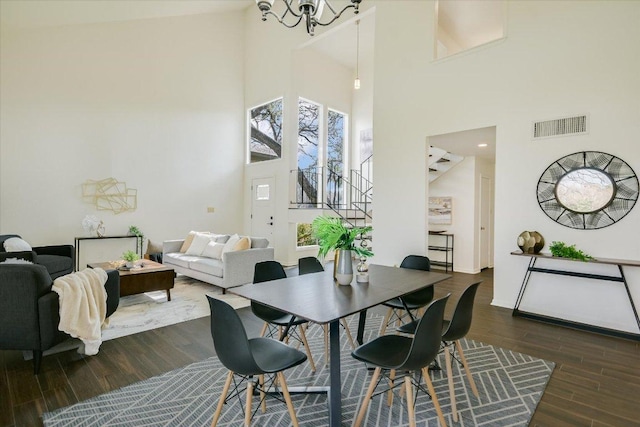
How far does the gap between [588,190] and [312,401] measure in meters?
3.81

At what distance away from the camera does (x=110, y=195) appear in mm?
6594

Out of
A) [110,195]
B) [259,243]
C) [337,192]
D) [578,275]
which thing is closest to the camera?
[578,275]

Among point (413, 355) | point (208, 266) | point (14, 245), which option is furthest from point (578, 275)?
point (14, 245)

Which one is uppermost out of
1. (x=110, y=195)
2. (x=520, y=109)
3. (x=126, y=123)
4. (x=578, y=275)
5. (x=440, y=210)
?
(x=126, y=123)

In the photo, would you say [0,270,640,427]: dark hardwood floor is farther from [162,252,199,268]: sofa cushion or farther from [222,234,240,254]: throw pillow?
[162,252,199,268]: sofa cushion

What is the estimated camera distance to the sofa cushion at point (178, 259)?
585 centimetres

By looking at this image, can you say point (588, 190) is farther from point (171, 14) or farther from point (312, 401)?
point (171, 14)

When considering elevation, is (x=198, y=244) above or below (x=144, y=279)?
above

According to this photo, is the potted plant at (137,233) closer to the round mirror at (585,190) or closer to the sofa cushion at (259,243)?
the sofa cushion at (259,243)

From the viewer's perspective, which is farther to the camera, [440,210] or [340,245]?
[440,210]

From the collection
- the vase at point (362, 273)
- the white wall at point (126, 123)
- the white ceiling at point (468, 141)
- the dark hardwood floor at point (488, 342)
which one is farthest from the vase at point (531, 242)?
the white wall at point (126, 123)

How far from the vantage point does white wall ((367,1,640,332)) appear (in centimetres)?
370

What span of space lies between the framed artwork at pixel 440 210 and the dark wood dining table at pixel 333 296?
4.77m

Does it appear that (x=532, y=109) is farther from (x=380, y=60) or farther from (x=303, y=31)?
(x=303, y=31)
